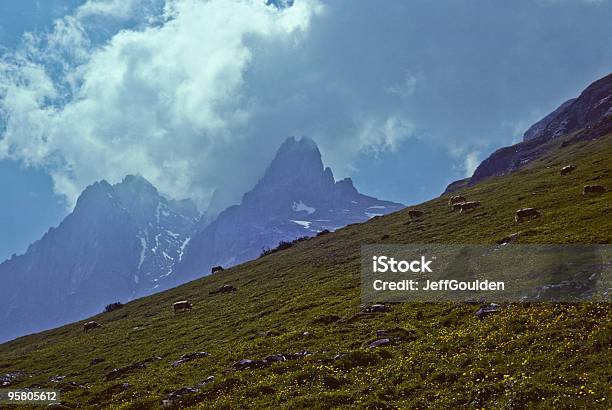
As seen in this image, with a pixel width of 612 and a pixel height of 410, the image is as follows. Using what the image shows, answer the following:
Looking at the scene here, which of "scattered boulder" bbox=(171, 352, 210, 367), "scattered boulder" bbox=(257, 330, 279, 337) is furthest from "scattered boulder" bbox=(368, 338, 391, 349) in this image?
"scattered boulder" bbox=(171, 352, 210, 367)

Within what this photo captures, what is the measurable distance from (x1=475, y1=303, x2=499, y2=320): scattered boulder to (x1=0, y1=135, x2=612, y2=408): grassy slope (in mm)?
565

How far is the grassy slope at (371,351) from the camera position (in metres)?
18.5

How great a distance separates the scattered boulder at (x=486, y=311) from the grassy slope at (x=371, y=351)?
565 millimetres

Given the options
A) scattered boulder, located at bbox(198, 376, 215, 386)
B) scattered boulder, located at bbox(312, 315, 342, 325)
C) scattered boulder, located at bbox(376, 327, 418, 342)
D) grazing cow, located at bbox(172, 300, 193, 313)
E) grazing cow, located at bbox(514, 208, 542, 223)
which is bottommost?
scattered boulder, located at bbox(198, 376, 215, 386)

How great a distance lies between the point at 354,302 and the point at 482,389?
2002 centimetres

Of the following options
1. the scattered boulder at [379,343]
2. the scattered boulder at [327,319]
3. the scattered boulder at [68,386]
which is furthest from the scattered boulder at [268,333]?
the scattered boulder at [68,386]

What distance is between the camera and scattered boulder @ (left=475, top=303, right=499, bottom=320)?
2652 cm

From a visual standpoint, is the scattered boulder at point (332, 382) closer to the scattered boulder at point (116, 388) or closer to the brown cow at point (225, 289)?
the scattered boulder at point (116, 388)

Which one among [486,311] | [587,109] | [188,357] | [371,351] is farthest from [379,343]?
[587,109]

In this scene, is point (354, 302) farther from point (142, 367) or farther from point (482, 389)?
point (482, 389)

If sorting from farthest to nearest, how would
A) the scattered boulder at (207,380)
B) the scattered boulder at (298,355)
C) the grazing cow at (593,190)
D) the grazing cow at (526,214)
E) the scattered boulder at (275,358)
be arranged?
the grazing cow at (593,190) → the grazing cow at (526,214) → the scattered boulder at (275,358) → the scattered boulder at (298,355) → the scattered boulder at (207,380)

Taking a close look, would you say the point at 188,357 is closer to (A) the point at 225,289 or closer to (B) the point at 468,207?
(A) the point at 225,289

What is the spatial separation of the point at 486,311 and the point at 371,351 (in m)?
7.26

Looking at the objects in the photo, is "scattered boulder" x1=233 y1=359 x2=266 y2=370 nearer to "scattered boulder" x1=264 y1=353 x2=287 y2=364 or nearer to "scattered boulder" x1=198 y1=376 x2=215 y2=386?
"scattered boulder" x1=264 y1=353 x2=287 y2=364
